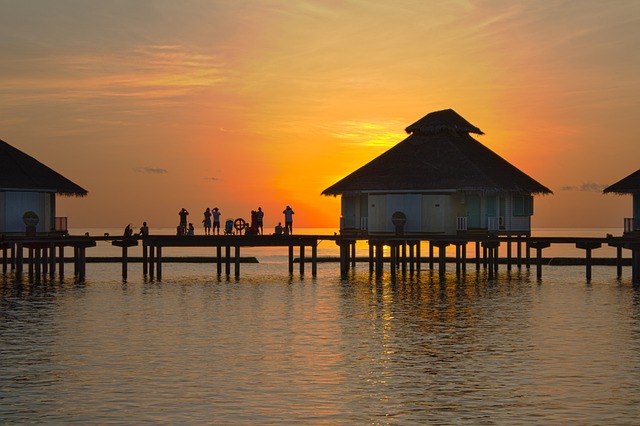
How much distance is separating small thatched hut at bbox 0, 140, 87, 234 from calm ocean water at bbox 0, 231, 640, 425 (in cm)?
478

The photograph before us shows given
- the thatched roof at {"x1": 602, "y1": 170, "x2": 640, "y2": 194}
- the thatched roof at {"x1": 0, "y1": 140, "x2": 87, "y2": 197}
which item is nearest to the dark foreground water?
the thatched roof at {"x1": 602, "y1": 170, "x2": 640, "y2": 194}

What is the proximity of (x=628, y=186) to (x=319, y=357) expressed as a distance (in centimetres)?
3011

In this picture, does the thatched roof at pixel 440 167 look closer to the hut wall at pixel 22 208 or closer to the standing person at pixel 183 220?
the standing person at pixel 183 220

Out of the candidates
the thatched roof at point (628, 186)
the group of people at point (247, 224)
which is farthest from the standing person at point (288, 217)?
the thatched roof at point (628, 186)

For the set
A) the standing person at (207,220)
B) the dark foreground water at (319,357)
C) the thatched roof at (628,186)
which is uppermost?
the thatched roof at (628,186)

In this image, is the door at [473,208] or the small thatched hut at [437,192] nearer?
the small thatched hut at [437,192]

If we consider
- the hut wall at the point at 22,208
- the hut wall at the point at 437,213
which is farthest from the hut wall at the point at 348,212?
the hut wall at the point at 22,208

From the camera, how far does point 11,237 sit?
50719mm

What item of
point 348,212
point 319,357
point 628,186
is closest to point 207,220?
point 348,212

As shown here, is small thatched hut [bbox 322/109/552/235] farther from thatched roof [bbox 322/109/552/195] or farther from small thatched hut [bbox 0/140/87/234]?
small thatched hut [bbox 0/140/87/234]

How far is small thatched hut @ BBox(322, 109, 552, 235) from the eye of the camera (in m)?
52.9

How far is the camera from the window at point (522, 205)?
54344 mm

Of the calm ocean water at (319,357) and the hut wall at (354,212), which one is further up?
the hut wall at (354,212)

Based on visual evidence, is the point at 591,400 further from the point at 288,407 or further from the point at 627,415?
the point at 288,407
